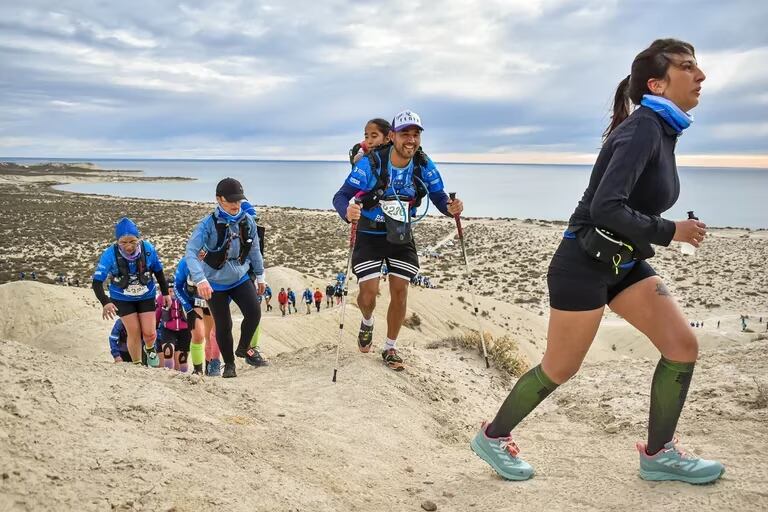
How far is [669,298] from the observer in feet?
10.0

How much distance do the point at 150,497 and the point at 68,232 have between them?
45.0 metres

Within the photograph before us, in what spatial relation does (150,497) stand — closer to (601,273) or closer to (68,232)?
(601,273)

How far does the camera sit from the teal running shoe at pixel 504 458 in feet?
11.0

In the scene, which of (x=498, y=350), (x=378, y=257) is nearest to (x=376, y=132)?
(x=378, y=257)

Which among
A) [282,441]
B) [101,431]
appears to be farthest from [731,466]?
[101,431]

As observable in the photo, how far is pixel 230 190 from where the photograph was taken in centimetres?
587

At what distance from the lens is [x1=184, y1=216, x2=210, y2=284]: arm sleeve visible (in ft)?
17.9

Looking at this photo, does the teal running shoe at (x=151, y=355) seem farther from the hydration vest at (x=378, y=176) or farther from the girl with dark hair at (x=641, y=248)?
the girl with dark hair at (x=641, y=248)

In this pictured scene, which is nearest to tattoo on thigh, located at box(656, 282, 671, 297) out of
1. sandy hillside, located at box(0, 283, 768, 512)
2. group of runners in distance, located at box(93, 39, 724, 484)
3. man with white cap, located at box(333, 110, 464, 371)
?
group of runners in distance, located at box(93, 39, 724, 484)

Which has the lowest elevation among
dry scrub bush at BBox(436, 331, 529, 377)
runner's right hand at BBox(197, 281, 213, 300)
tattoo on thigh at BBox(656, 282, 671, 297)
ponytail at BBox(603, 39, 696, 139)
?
dry scrub bush at BBox(436, 331, 529, 377)

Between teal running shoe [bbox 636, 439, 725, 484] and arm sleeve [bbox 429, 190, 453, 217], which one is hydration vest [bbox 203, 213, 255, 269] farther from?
teal running shoe [bbox 636, 439, 725, 484]

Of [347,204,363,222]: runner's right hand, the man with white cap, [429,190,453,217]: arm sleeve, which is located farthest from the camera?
[429,190,453,217]: arm sleeve

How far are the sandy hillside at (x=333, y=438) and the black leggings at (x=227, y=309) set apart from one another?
50 centimetres

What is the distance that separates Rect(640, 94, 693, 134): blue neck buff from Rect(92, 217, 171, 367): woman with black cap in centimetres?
581
